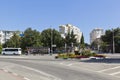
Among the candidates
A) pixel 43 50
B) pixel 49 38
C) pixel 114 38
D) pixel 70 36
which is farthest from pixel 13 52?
pixel 114 38

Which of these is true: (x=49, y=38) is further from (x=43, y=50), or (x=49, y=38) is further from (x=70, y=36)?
(x=43, y=50)

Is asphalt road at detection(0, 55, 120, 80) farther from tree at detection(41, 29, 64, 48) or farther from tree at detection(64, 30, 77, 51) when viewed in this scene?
tree at detection(64, 30, 77, 51)

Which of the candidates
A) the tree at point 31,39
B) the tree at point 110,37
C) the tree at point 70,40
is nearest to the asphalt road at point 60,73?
the tree at point 31,39

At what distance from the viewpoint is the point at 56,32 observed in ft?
450

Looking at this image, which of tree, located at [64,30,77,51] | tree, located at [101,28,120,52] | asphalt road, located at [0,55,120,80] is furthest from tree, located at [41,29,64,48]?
asphalt road, located at [0,55,120,80]

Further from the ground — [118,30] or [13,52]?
[118,30]

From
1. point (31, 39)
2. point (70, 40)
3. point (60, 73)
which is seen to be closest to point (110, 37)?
point (70, 40)

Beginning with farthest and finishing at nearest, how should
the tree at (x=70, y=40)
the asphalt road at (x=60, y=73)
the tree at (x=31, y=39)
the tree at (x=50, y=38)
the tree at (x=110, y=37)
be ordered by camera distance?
the tree at (x=110, y=37), the tree at (x=70, y=40), the tree at (x=50, y=38), the tree at (x=31, y=39), the asphalt road at (x=60, y=73)

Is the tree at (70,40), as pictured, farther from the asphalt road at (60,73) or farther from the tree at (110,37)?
the asphalt road at (60,73)

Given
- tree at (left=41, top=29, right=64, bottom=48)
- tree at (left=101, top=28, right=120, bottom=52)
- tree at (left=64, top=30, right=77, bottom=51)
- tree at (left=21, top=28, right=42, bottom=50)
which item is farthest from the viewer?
tree at (left=101, top=28, right=120, bottom=52)

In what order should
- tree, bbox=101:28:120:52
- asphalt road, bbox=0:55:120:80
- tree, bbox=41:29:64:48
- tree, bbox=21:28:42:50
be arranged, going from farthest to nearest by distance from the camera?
tree, bbox=101:28:120:52, tree, bbox=41:29:64:48, tree, bbox=21:28:42:50, asphalt road, bbox=0:55:120:80

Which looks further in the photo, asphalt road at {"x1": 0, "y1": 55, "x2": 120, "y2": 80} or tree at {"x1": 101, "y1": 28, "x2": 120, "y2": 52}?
tree at {"x1": 101, "y1": 28, "x2": 120, "y2": 52}

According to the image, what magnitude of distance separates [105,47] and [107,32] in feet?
31.1

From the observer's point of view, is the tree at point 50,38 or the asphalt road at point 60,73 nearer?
the asphalt road at point 60,73
